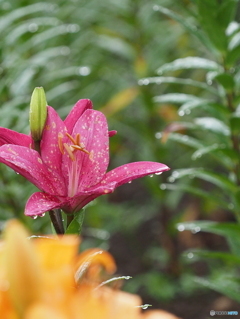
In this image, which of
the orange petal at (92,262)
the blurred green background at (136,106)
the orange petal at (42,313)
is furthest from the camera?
the blurred green background at (136,106)

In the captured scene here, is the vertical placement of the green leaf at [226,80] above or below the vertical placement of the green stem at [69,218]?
above

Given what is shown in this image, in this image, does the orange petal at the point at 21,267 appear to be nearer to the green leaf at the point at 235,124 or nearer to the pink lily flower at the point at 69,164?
the pink lily flower at the point at 69,164

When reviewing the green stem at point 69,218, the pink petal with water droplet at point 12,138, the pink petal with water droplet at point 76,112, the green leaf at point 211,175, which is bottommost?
the green leaf at point 211,175

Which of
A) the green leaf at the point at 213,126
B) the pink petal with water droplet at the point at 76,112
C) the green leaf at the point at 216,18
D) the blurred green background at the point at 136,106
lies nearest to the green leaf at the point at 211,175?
the green leaf at the point at 213,126

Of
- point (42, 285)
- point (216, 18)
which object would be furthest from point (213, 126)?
point (42, 285)

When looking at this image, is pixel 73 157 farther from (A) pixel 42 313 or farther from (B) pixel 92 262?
(A) pixel 42 313

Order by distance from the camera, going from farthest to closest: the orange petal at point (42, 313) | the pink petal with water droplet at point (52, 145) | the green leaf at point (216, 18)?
the green leaf at point (216, 18) → the pink petal with water droplet at point (52, 145) → the orange petal at point (42, 313)

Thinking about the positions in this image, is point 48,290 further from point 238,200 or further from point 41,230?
point 41,230
